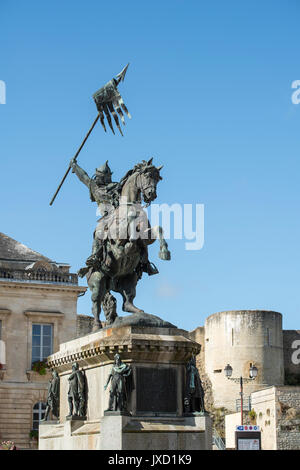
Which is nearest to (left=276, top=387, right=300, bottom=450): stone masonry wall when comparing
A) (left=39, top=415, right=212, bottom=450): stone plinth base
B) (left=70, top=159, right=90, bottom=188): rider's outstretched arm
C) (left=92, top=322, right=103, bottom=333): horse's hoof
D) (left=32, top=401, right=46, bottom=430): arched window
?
(left=32, top=401, right=46, bottom=430): arched window

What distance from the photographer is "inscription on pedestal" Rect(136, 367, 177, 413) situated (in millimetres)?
11602

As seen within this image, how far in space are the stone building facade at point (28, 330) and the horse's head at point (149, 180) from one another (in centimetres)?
2653

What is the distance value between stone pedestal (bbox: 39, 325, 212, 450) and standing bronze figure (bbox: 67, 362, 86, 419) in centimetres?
9

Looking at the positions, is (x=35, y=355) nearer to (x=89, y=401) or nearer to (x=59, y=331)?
(x=59, y=331)

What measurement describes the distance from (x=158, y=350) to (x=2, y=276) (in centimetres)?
2811

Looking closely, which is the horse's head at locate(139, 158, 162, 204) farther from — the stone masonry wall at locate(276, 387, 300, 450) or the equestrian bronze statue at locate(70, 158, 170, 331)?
the stone masonry wall at locate(276, 387, 300, 450)

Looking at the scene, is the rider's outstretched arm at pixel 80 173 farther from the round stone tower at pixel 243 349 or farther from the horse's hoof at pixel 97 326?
the round stone tower at pixel 243 349

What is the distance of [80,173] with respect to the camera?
1378 cm

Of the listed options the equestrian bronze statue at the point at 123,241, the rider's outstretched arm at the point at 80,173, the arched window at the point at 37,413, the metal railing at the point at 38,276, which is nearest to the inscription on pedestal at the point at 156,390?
the equestrian bronze statue at the point at 123,241

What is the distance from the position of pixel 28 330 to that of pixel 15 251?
14.2 feet

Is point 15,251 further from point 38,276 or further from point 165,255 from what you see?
point 165,255

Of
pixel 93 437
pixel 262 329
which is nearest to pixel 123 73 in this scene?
pixel 93 437

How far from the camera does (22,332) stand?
38688 millimetres

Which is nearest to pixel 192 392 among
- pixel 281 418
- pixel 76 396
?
pixel 76 396
